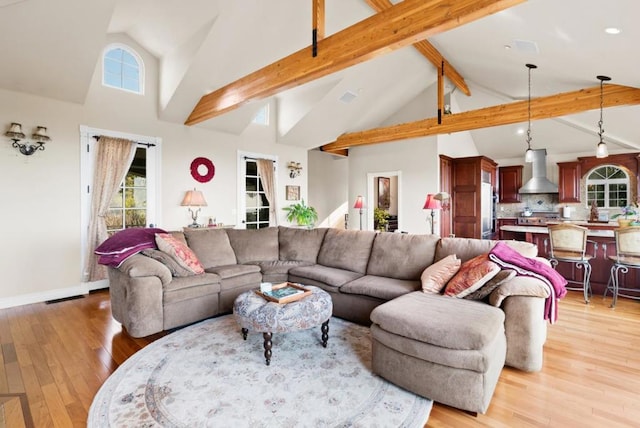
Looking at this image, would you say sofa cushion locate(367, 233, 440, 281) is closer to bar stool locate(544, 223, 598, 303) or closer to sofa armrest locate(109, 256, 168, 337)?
bar stool locate(544, 223, 598, 303)

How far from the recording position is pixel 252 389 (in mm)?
2156

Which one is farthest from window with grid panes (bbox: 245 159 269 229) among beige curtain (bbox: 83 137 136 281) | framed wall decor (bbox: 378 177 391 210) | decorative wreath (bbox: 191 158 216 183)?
framed wall decor (bbox: 378 177 391 210)

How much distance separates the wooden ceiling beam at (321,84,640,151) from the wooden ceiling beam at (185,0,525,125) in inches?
130

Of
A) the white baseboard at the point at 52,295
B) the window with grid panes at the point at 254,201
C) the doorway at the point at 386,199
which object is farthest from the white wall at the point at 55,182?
the doorway at the point at 386,199

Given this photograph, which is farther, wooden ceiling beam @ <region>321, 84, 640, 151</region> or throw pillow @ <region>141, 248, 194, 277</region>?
wooden ceiling beam @ <region>321, 84, 640, 151</region>

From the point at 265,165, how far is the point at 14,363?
493cm

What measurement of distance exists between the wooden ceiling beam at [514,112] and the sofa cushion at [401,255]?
10.4ft

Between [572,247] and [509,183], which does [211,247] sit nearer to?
[572,247]

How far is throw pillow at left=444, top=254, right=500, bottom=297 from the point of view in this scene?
8.20 ft

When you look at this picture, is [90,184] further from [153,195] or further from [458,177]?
[458,177]

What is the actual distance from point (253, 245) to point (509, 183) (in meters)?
7.76

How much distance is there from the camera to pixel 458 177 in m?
7.58

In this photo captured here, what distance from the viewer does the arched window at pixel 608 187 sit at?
7449 mm

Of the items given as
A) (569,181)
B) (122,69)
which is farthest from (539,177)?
(122,69)
